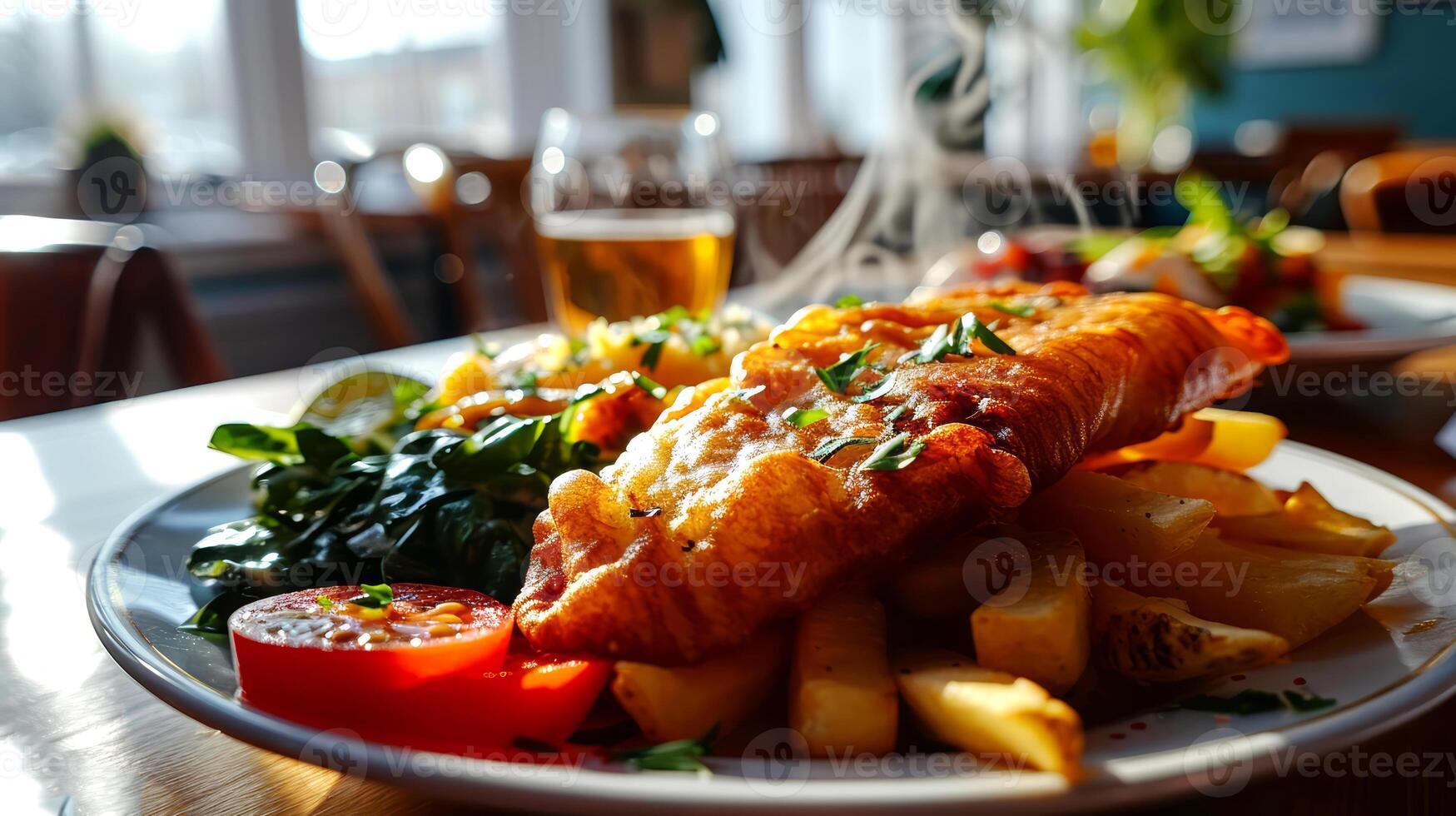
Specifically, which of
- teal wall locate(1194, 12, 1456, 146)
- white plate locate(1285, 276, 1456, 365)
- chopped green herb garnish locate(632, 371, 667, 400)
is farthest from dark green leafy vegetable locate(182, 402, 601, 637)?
teal wall locate(1194, 12, 1456, 146)

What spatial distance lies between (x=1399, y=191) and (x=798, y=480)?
224 inches

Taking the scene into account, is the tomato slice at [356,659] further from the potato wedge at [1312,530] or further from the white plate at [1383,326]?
the white plate at [1383,326]

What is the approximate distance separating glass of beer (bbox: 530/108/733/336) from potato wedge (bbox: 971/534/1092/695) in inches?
57.2

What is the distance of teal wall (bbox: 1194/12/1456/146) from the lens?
10625 millimetres

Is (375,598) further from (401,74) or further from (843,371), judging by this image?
(401,74)

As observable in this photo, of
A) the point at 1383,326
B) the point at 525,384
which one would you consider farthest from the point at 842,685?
the point at 1383,326

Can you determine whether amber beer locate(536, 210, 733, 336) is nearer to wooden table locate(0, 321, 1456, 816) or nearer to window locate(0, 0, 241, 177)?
wooden table locate(0, 321, 1456, 816)

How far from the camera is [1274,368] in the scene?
166cm

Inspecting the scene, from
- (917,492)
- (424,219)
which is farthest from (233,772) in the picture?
(424,219)

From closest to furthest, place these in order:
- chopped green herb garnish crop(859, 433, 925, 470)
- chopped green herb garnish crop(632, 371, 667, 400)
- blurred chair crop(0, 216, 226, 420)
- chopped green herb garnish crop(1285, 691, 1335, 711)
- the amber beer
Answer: chopped green herb garnish crop(1285, 691, 1335, 711) → chopped green herb garnish crop(859, 433, 925, 470) → chopped green herb garnish crop(632, 371, 667, 400) → the amber beer → blurred chair crop(0, 216, 226, 420)

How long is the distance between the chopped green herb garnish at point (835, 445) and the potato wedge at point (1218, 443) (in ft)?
1.56

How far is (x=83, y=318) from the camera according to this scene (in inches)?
119

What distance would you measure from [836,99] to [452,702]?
346 inches

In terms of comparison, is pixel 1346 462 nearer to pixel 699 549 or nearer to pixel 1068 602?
pixel 1068 602
